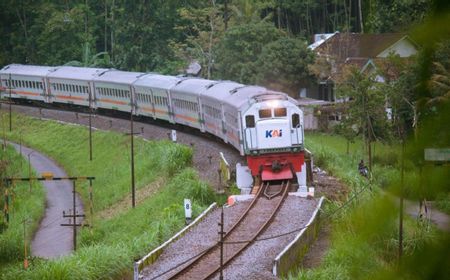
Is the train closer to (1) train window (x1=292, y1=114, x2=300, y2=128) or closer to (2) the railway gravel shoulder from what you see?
(1) train window (x1=292, y1=114, x2=300, y2=128)

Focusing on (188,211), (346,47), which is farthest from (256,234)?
(346,47)

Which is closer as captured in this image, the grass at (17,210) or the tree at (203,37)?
the grass at (17,210)

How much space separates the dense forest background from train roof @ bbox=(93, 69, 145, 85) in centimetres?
516

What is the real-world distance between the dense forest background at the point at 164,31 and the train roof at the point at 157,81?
5284 millimetres

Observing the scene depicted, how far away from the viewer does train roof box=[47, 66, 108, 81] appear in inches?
1524

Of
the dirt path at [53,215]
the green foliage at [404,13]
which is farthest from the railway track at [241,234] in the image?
the green foliage at [404,13]

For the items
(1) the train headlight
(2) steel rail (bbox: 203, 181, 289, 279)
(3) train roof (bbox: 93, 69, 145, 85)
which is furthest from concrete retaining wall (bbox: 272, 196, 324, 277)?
(3) train roof (bbox: 93, 69, 145, 85)

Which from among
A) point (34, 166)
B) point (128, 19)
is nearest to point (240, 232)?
point (34, 166)

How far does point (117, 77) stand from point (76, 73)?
3465 millimetres

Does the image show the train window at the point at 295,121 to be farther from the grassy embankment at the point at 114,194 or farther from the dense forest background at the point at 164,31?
the dense forest background at the point at 164,31

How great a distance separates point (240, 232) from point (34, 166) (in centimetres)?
1862

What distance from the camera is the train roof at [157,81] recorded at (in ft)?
107

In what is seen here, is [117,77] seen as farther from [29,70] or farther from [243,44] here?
[29,70]

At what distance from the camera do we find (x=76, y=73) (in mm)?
39750
